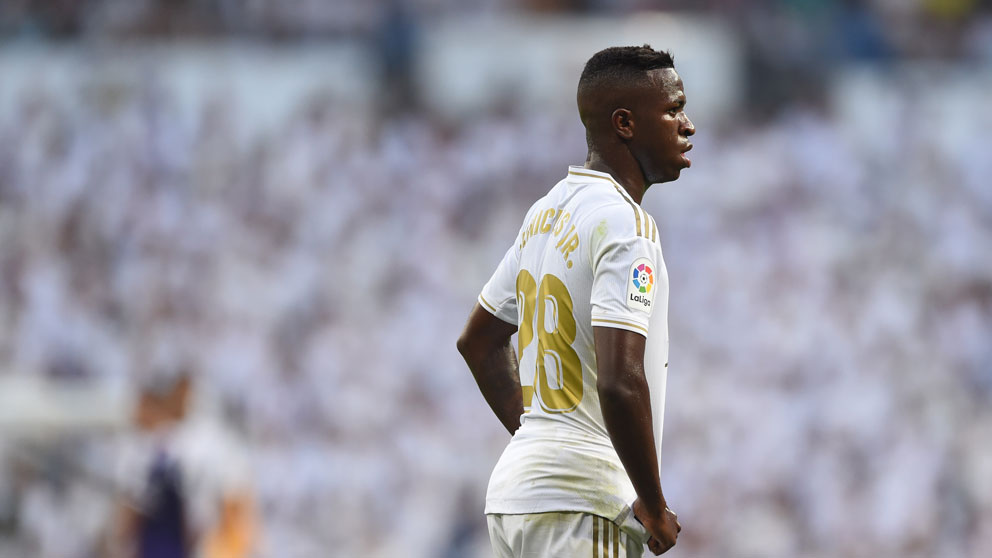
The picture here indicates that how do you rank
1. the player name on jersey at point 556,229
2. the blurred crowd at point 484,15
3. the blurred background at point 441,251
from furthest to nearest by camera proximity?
1. the blurred crowd at point 484,15
2. the blurred background at point 441,251
3. the player name on jersey at point 556,229

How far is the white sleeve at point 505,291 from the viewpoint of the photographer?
11.9ft

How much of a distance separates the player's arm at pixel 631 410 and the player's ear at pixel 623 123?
522 mm

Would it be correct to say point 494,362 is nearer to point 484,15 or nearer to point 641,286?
point 641,286

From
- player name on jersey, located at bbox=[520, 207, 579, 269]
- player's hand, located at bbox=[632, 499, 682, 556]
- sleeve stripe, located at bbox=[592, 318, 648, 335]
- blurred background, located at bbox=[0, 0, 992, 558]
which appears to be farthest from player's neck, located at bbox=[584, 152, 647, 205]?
blurred background, located at bbox=[0, 0, 992, 558]

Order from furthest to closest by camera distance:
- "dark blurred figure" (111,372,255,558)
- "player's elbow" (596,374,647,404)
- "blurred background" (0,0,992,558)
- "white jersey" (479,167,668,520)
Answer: "blurred background" (0,0,992,558) < "dark blurred figure" (111,372,255,558) < "white jersey" (479,167,668,520) < "player's elbow" (596,374,647,404)

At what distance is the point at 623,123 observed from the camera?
3.41m

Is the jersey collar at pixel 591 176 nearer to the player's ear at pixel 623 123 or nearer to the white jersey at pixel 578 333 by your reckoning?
the white jersey at pixel 578 333

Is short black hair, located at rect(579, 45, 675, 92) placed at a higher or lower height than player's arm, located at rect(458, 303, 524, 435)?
higher

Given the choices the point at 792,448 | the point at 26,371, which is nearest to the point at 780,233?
the point at 792,448

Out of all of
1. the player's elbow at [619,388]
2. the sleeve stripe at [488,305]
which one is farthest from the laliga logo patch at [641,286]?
the sleeve stripe at [488,305]

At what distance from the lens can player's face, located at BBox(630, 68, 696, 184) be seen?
3.39m

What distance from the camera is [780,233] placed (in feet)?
47.5

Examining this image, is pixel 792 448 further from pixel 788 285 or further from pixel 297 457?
pixel 297 457

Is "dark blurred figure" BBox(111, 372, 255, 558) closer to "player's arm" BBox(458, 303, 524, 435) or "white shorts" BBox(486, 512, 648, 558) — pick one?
"player's arm" BBox(458, 303, 524, 435)
